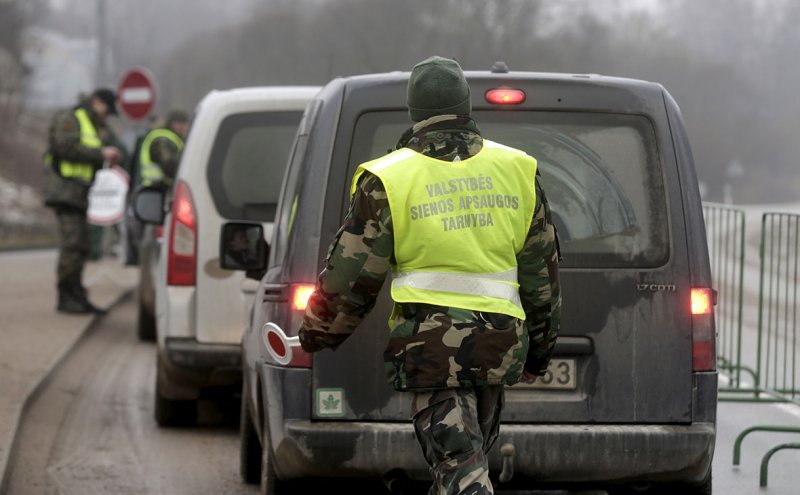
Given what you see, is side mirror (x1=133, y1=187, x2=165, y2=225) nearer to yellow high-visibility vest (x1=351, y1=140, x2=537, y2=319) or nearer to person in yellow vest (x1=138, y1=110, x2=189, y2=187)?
person in yellow vest (x1=138, y1=110, x2=189, y2=187)

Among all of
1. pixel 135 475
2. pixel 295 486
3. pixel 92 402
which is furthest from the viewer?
pixel 92 402

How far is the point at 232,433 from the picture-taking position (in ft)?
29.7

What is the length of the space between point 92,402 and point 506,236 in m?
6.26

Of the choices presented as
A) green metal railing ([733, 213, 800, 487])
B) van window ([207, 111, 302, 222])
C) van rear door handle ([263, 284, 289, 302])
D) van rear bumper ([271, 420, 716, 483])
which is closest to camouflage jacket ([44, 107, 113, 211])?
van window ([207, 111, 302, 222])

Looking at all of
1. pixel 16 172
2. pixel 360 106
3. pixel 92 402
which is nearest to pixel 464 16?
pixel 16 172

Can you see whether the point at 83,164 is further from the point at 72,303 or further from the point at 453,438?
the point at 453,438

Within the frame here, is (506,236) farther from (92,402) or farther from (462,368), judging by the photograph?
(92,402)

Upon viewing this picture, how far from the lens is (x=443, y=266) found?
4.38 meters

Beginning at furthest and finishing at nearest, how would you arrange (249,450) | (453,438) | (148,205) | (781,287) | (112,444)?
1. (781,287)
2. (148,205)
3. (112,444)
4. (249,450)
5. (453,438)

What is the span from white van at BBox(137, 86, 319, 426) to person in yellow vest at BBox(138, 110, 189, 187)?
475 cm

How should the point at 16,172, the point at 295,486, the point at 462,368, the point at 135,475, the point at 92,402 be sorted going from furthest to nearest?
the point at 16,172
the point at 92,402
the point at 135,475
the point at 295,486
the point at 462,368

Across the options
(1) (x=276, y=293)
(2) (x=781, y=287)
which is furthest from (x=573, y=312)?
(2) (x=781, y=287)

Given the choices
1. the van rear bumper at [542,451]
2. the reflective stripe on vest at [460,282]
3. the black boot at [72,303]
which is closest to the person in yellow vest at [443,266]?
the reflective stripe on vest at [460,282]

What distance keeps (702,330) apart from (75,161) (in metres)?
9.43
